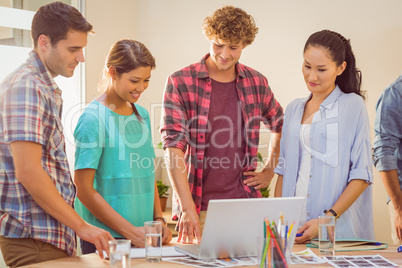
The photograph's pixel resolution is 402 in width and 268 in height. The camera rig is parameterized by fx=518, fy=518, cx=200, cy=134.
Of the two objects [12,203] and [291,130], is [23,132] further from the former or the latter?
[291,130]

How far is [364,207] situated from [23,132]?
1492mm

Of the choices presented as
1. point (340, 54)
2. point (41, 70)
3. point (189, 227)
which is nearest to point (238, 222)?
point (189, 227)

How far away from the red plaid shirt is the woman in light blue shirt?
0.81 ft

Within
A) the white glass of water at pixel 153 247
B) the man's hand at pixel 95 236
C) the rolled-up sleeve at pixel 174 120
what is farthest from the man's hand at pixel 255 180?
the man's hand at pixel 95 236

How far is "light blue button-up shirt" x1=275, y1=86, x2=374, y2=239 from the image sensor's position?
2260mm

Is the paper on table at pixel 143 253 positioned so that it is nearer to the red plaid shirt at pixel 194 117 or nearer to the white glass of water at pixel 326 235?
the white glass of water at pixel 326 235

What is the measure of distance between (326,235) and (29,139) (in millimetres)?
1076

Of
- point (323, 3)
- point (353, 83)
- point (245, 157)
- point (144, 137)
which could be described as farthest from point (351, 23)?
point (144, 137)

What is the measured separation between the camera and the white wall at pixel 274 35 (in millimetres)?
3469

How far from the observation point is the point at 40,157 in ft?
5.57

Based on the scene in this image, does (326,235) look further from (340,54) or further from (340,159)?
(340,54)

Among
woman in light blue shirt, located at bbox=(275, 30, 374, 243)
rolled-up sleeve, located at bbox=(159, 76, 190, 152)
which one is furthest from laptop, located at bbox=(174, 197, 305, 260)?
rolled-up sleeve, located at bbox=(159, 76, 190, 152)

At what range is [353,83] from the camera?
2.41 meters

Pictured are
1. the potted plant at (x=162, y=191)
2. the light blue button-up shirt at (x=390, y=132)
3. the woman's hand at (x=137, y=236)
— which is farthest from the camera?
the potted plant at (x=162, y=191)
